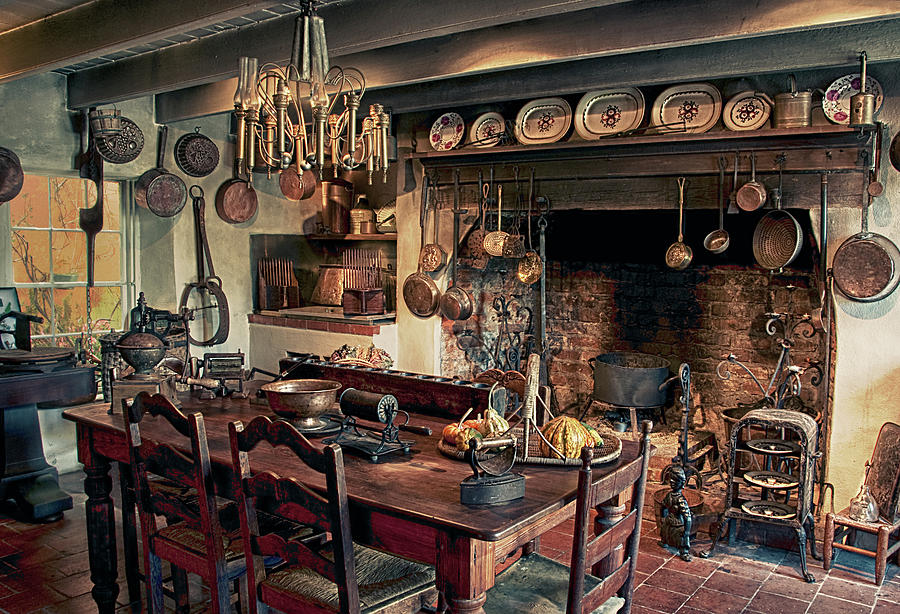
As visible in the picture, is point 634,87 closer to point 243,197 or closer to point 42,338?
point 243,197

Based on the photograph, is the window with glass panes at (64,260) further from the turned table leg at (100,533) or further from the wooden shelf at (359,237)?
the turned table leg at (100,533)

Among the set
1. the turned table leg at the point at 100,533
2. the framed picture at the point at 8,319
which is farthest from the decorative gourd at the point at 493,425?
the framed picture at the point at 8,319

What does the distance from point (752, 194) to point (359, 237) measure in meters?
3.49

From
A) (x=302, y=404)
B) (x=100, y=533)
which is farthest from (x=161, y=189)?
(x=302, y=404)

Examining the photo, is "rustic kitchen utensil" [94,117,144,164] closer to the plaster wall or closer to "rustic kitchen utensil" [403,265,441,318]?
"rustic kitchen utensil" [403,265,441,318]

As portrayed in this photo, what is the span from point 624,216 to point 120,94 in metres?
3.49

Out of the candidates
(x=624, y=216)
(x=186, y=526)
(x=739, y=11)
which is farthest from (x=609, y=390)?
(x=186, y=526)

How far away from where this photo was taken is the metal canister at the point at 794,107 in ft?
13.0

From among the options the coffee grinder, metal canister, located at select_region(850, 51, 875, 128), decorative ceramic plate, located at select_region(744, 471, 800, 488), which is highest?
metal canister, located at select_region(850, 51, 875, 128)

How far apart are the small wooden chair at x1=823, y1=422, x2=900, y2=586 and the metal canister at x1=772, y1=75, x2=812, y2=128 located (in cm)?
167

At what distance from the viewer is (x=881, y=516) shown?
378 cm

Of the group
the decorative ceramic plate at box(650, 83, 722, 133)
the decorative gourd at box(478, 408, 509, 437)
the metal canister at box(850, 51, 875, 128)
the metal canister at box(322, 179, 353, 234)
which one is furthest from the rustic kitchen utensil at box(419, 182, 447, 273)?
the decorative gourd at box(478, 408, 509, 437)

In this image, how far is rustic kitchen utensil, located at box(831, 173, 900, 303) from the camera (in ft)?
12.6

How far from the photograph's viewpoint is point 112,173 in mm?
5414
